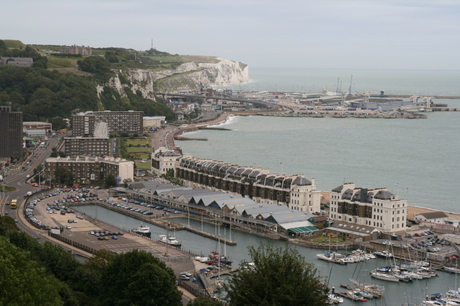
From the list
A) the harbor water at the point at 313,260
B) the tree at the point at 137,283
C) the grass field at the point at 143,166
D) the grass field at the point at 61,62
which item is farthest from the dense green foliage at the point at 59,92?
the tree at the point at 137,283

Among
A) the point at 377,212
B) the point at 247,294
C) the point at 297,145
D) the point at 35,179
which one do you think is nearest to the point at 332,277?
the point at 377,212

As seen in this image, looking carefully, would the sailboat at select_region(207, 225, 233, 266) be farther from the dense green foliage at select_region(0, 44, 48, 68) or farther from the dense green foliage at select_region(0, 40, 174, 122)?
the dense green foliage at select_region(0, 44, 48, 68)

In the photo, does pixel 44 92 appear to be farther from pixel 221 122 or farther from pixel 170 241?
pixel 170 241

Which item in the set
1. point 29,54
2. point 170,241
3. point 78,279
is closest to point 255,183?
point 170,241

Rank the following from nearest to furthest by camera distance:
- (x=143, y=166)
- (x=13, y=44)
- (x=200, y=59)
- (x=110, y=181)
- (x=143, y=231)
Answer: (x=143, y=231)
(x=110, y=181)
(x=143, y=166)
(x=13, y=44)
(x=200, y=59)

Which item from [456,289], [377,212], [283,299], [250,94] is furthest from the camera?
[250,94]

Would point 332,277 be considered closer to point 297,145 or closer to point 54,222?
point 54,222

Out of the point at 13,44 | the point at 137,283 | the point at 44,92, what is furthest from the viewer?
the point at 13,44
